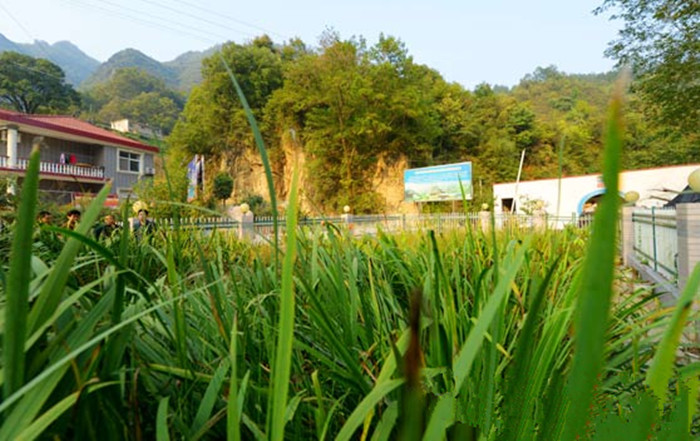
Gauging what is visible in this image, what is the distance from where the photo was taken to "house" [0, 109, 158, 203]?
14.6m

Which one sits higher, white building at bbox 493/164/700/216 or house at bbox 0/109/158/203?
house at bbox 0/109/158/203

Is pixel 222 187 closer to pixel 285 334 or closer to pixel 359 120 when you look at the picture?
pixel 359 120

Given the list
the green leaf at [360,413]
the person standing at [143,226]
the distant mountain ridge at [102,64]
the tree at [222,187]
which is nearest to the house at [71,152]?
the tree at [222,187]

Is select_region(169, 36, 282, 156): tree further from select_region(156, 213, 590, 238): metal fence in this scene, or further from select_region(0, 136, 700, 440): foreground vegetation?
select_region(0, 136, 700, 440): foreground vegetation

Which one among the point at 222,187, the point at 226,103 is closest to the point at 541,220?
the point at 222,187

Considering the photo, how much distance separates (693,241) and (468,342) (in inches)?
131

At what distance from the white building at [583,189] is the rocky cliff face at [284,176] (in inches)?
213

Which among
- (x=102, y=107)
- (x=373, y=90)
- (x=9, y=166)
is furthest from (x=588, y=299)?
(x=102, y=107)

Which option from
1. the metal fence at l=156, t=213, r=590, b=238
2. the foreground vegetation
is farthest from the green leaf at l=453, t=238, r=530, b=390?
the metal fence at l=156, t=213, r=590, b=238

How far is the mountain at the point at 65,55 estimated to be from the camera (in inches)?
3428

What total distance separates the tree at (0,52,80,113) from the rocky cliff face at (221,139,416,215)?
20.8 m

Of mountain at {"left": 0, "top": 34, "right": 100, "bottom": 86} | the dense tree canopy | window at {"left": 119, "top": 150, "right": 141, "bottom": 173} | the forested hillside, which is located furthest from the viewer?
mountain at {"left": 0, "top": 34, "right": 100, "bottom": 86}

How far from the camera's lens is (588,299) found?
11 centimetres

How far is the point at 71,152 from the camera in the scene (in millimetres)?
17047
